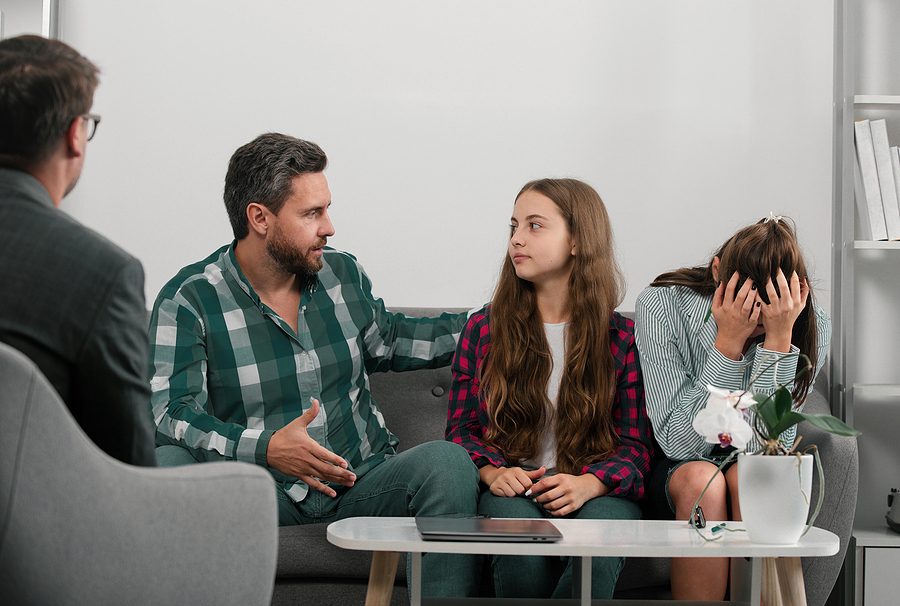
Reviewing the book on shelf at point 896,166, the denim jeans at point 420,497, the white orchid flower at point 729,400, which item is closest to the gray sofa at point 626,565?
the denim jeans at point 420,497

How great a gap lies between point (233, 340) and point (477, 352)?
22.6 inches


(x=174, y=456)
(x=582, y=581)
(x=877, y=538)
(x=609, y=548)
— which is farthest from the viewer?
(x=877, y=538)

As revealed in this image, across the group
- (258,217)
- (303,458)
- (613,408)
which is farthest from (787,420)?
(258,217)

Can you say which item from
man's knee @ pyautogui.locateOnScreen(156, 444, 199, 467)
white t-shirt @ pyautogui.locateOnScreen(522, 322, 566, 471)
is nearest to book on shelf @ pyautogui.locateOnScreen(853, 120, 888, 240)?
white t-shirt @ pyautogui.locateOnScreen(522, 322, 566, 471)

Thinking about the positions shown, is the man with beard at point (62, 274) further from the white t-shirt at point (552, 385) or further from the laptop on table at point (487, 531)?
the white t-shirt at point (552, 385)

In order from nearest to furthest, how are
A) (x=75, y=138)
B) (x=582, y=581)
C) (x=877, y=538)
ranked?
(x=75, y=138) → (x=582, y=581) → (x=877, y=538)

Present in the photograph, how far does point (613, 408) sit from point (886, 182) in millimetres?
1070

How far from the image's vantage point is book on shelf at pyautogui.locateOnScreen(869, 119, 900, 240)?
83.8 inches

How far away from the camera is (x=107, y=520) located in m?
0.82

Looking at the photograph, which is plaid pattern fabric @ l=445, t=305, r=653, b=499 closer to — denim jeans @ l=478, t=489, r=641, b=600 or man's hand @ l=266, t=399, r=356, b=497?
denim jeans @ l=478, t=489, r=641, b=600

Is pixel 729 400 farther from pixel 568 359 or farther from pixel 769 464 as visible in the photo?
pixel 568 359

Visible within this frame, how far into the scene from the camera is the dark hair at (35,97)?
91cm

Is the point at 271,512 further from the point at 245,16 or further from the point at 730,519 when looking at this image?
the point at 245,16

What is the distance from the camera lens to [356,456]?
1829 mm
